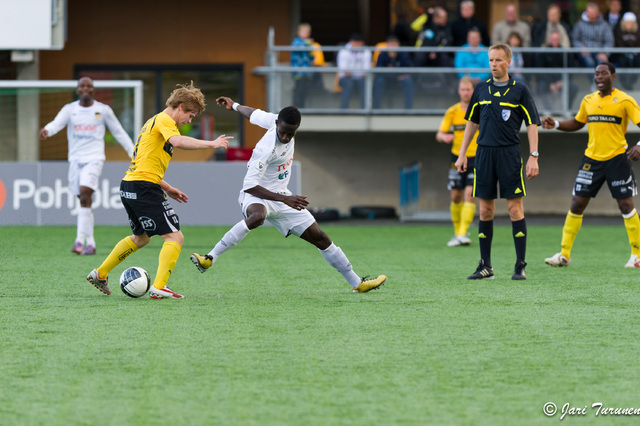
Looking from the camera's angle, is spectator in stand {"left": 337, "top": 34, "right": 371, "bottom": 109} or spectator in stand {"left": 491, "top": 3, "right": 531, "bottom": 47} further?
spectator in stand {"left": 491, "top": 3, "right": 531, "bottom": 47}

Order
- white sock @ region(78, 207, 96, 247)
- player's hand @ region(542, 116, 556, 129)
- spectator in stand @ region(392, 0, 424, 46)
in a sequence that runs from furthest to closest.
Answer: spectator in stand @ region(392, 0, 424, 46)
white sock @ region(78, 207, 96, 247)
player's hand @ region(542, 116, 556, 129)

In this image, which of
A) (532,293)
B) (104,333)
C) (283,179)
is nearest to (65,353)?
(104,333)

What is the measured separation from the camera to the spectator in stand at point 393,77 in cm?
1797

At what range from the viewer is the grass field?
14.5 ft

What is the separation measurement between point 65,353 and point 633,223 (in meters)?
6.79

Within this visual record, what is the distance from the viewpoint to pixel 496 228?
16922 millimetres

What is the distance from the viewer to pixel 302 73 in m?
17.9

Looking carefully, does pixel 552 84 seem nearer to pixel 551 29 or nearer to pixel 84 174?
pixel 551 29

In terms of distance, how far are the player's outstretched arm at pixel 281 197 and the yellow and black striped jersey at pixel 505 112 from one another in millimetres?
2391

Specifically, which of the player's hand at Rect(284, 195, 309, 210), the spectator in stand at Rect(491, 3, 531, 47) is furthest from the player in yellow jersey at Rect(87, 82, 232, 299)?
the spectator in stand at Rect(491, 3, 531, 47)

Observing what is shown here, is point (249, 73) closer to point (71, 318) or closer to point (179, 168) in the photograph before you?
point (179, 168)

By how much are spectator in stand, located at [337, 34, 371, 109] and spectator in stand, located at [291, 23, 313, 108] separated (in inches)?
22.9

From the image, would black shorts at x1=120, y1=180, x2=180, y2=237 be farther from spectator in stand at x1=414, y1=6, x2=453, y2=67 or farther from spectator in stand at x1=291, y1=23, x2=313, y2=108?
spectator in stand at x1=414, y1=6, x2=453, y2=67

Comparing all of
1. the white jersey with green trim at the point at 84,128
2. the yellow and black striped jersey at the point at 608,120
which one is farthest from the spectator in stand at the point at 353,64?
the yellow and black striped jersey at the point at 608,120
